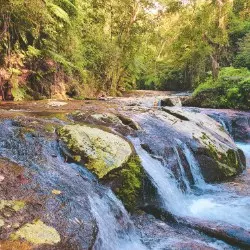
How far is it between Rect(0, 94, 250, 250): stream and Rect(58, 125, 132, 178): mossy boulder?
19 cm

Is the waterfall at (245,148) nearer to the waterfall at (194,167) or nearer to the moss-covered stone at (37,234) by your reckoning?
the waterfall at (194,167)

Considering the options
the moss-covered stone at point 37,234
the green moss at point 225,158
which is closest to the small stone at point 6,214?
the moss-covered stone at point 37,234

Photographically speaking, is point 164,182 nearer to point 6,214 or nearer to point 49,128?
point 49,128

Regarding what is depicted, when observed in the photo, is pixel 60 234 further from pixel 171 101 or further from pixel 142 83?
pixel 142 83

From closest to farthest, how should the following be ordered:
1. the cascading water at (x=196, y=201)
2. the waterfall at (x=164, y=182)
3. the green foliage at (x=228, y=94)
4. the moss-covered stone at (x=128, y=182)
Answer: the moss-covered stone at (x=128, y=182) < the cascading water at (x=196, y=201) < the waterfall at (x=164, y=182) < the green foliage at (x=228, y=94)

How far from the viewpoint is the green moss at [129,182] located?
5.00 meters

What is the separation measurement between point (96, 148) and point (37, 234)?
2.37 meters

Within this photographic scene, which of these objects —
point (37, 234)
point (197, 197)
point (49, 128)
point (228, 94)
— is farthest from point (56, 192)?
point (228, 94)

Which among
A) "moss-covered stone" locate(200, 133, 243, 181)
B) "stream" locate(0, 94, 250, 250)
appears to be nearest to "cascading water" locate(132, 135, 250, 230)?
"stream" locate(0, 94, 250, 250)

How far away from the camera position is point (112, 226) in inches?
163

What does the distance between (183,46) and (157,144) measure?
24411 mm

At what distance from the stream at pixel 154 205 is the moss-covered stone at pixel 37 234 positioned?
0.47 ft

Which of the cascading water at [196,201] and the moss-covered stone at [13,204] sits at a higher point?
the moss-covered stone at [13,204]

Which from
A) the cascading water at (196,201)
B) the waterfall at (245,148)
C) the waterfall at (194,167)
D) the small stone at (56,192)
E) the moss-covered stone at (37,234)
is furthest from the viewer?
the waterfall at (245,148)
